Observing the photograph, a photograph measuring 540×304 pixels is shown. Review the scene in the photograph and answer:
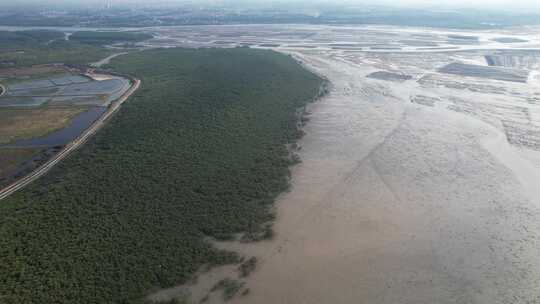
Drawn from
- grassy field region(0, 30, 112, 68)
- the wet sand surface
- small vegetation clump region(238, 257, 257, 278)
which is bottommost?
small vegetation clump region(238, 257, 257, 278)

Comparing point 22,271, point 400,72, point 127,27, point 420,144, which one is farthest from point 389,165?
point 127,27

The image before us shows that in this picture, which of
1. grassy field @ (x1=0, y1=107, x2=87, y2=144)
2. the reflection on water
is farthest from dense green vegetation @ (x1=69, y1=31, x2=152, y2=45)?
the reflection on water

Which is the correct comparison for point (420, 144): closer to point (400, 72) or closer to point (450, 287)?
point (450, 287)

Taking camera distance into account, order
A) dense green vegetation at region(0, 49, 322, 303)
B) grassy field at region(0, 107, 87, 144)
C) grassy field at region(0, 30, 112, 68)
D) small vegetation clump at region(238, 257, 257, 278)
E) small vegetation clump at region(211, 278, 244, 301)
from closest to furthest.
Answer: small vegetation clump at region(211, 278, 244, 301) < dense green vegetation at region(0, 49, 322, 303) < small vegetation clump at region(238, 257, 257, 278) < grassy field at region(0, 107, 87, 144) < grassy field at region(0, 30, 112, 68)

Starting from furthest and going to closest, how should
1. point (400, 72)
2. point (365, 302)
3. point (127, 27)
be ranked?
point (127, 27), point (400, 72), point (365, 302)

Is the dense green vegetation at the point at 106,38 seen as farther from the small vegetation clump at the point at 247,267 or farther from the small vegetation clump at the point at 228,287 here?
the small vegetation clump at the point at 228,287

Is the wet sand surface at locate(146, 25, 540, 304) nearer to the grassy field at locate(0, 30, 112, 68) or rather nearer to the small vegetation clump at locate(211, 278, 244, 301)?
the small vegetation clump at locate(211, 278, 244, 301)

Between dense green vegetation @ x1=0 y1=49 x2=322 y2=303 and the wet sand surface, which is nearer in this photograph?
dense green vegetation @ x1=0 y1=49 x2=322 y2=303

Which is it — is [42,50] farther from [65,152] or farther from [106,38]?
[65,152]
